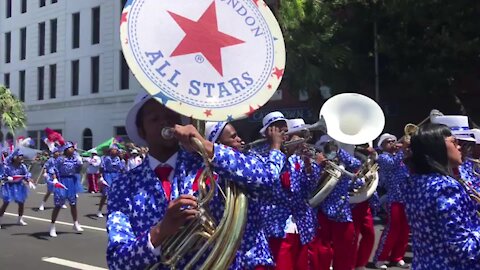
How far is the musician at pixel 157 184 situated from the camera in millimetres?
2053

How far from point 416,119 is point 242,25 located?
1635 centimetres

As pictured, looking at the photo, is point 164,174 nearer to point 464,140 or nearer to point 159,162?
point 159,162

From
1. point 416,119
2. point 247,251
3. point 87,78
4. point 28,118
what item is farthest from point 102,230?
point 28,118

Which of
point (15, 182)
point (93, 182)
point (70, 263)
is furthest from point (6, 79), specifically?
point (70, 263)

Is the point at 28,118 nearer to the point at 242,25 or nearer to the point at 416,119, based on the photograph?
the point at 416,119

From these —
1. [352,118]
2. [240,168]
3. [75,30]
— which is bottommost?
[240,168]

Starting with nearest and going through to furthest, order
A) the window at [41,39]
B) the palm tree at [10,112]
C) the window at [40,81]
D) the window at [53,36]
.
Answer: the palm tree at [10,112] < the window at [53,36] < the window at [41,39] < the window at [40,81]

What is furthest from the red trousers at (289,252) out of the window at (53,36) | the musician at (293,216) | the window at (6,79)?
the window at (6,79)

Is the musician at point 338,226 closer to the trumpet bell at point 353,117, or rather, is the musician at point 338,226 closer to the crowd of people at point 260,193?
the trumpet bell at point 353,117

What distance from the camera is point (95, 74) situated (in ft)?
107

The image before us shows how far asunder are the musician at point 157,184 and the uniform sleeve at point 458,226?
0.95 meters

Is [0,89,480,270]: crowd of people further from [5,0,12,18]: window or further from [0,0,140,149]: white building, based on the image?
[5,0,12,18]: window

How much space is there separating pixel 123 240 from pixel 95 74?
104ft

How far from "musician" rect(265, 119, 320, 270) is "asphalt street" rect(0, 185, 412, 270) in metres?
3.11
